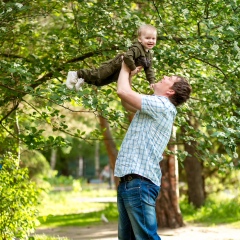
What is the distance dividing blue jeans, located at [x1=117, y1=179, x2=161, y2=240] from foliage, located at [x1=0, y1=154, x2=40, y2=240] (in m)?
3.87

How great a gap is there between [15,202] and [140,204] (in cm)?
409

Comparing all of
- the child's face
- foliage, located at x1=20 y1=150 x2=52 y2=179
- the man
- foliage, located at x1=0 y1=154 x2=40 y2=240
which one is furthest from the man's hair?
foliage, located at x1=20 y1=150 x2=52 y2=179

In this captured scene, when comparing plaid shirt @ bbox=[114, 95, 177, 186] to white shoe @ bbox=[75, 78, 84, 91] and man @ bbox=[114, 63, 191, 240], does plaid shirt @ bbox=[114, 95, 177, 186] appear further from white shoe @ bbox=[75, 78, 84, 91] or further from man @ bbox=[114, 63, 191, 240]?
white shoe @ bbox=[75, 78, 84, 91]

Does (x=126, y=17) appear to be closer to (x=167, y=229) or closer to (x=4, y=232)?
(x=4, y=232)

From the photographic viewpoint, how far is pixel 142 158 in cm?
413

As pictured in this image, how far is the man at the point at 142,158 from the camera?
411 cm

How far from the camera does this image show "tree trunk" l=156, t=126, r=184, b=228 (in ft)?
42.3

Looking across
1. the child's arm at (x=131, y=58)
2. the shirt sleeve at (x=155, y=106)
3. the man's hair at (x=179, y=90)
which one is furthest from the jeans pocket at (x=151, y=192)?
the child's arm at (x=131, y=58)

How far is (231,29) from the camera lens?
6105mm

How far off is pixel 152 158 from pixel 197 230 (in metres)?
8.69

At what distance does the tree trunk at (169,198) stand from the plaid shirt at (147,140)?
28.3 feet

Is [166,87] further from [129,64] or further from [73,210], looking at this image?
[73,210]

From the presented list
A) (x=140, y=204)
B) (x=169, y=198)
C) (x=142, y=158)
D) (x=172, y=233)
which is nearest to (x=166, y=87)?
(x=142, y=158)

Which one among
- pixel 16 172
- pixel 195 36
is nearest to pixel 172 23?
pixel 195 36
